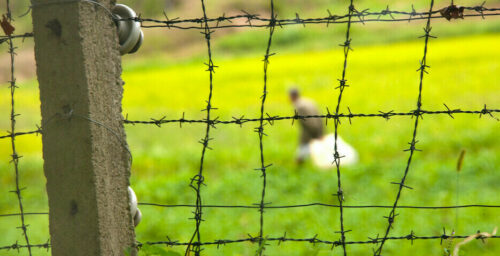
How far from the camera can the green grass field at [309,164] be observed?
5.52m

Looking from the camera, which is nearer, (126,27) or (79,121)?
(79,121)

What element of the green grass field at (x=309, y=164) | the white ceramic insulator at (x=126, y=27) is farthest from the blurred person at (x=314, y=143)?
the white ceramic insulator at (x=126, y=27)

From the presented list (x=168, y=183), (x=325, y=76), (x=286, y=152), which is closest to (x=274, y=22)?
(x=168, y=183)

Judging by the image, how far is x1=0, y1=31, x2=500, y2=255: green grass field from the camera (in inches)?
217

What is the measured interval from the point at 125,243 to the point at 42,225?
15.6 ft

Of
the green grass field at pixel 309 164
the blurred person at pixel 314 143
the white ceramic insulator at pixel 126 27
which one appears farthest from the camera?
the blurred person at pixel 314 143

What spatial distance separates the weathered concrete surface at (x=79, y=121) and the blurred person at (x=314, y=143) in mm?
6754

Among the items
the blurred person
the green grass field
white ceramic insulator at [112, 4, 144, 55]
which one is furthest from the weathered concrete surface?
the blurred person

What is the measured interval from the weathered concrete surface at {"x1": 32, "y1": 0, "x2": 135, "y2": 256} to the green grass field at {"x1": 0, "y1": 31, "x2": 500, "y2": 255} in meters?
0.23

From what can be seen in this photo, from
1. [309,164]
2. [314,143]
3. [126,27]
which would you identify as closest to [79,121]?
[126,27]

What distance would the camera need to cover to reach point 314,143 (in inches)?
357

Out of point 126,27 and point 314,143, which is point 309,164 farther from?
point 126,27

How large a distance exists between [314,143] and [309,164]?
43 centimetres

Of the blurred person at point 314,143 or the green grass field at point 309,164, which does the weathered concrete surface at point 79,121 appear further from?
the blurred person at point 314,143
